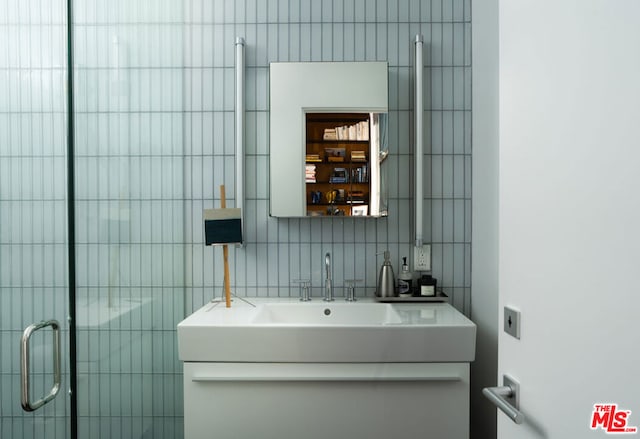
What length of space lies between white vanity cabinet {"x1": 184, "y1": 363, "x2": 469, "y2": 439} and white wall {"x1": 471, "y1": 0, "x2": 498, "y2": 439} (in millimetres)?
403

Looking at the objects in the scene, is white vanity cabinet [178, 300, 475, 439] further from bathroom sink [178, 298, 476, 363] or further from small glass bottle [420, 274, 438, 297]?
small glass bottle [420, 274, 438, 297]

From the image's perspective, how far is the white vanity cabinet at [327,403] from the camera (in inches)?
61.2

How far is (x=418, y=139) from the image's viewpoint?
197 cm

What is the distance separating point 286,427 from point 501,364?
983mm

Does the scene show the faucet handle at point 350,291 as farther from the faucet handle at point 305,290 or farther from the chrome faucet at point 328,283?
the faucet handle at point 305,290

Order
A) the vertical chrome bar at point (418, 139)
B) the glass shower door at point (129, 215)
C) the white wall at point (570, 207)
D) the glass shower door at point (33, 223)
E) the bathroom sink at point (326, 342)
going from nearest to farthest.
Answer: the white wall at point (570, 207) → the glass shower door at point (33, 223) → the glass shower door at point (129, 215) → the bathroom sink at point (326, 342) → the vertical chrome bar at point (418, 139)

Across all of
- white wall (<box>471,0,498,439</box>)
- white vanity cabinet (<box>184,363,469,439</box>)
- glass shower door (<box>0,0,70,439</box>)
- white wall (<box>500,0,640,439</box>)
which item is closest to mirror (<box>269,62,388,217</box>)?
white wall (<box>471,0,498,439</box>)

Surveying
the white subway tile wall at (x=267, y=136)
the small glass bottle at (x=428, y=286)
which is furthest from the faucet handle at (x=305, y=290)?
the small glass bottle at (x=428, y=286)

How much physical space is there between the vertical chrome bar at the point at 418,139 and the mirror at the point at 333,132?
0.15 meters

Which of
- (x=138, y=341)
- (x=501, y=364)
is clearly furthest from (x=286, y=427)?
(x=501, y=364)

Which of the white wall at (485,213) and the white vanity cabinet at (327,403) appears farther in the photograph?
the white wall at (485,213)

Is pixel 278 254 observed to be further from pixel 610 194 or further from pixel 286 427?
pixel 610 194

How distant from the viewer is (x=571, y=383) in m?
0.63

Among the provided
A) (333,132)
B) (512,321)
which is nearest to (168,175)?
(333,132)
